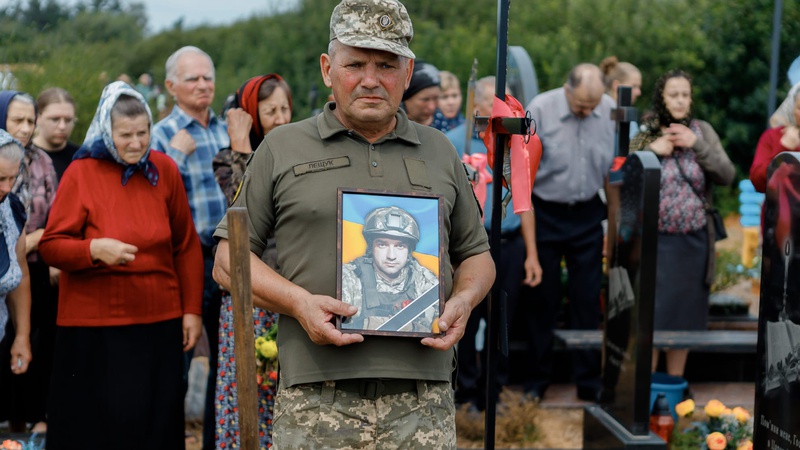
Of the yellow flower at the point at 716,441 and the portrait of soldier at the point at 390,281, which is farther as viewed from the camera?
the yellow flower at the point at 716,441

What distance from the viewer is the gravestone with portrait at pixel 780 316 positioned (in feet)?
12.7

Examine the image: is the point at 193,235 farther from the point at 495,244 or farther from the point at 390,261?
the point at 390,261

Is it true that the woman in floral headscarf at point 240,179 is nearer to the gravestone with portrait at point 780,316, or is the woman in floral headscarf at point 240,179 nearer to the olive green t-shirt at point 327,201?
the olive green t-shirt at point 327,201

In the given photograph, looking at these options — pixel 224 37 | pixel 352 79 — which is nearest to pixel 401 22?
pixel 352 79

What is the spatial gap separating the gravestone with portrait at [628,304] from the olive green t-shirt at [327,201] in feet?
8.52

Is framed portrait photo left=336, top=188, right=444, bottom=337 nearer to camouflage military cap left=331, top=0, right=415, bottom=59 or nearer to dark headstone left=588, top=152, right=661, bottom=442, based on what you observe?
camouflage military cap left=331, top=0, right=415, bottom=59

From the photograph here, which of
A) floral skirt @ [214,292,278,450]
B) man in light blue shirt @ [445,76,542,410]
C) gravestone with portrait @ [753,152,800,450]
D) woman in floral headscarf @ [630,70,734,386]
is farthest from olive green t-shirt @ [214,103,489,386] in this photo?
woman in floral headscarf @ [630,70,734,386]

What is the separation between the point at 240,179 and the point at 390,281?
231 centimetres

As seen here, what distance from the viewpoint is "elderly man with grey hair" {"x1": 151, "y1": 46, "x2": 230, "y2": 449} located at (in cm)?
549

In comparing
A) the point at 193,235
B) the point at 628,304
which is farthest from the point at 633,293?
the point at 193,235

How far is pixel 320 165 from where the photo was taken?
9.86 ft

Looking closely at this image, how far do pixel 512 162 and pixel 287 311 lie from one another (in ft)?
4.18

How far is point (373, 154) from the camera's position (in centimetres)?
306

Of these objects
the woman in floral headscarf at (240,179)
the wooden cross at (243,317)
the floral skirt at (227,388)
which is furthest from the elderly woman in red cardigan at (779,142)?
the wooden cross at (243,317)
